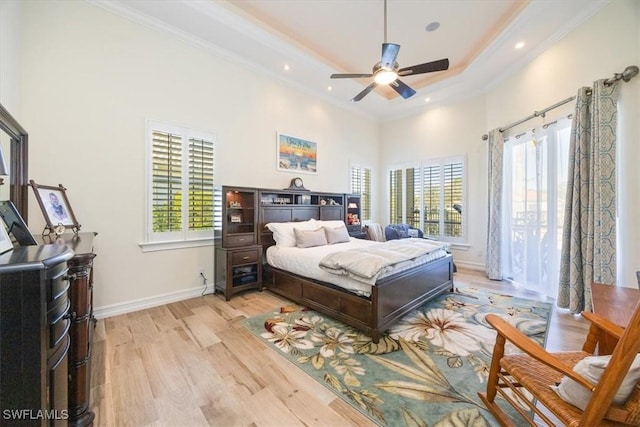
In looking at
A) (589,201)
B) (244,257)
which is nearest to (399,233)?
(589,201)

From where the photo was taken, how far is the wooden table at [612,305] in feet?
4.78

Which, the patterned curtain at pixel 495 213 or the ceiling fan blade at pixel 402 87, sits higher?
the ceiling fan blade at pixel 402 87

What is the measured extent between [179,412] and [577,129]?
15.6ft

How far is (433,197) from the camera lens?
585 cm

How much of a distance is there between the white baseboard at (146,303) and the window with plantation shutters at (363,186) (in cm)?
395

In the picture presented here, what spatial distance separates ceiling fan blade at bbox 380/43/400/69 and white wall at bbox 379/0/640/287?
2367 mm

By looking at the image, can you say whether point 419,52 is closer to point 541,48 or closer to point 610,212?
point 541,48

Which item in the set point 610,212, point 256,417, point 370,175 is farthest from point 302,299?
point 370,175

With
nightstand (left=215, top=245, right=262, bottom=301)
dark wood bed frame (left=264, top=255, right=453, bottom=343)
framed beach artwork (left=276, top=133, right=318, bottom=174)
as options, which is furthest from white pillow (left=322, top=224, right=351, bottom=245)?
framed beach artwork (left=276, top=133, right=318, bottom=174)

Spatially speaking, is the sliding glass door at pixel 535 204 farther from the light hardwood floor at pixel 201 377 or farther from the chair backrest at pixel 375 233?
the chair backrest at pixel 375 233

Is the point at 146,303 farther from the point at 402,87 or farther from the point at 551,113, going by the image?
the point at 551,113

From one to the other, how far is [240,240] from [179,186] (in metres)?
1.13

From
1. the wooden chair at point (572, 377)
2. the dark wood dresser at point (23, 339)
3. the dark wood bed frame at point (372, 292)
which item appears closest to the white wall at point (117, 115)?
the dark wood bed frame at point (372, 292)

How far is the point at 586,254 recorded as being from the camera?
286 cm
